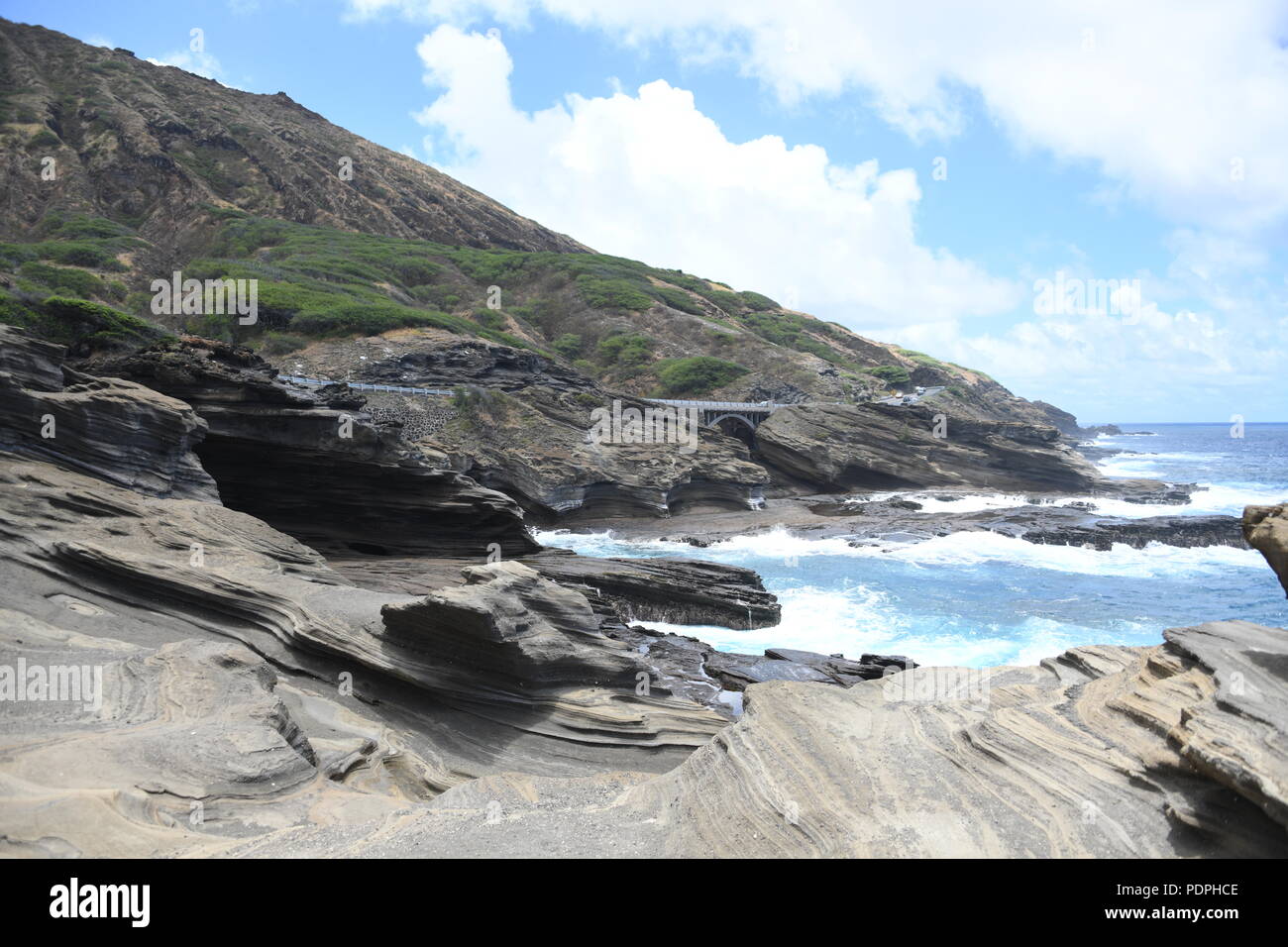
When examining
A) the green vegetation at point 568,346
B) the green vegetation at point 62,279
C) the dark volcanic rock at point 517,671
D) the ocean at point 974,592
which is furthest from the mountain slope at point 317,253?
the dark volcanic rock at point 517,671

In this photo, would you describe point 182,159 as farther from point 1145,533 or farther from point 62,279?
point 1145,533

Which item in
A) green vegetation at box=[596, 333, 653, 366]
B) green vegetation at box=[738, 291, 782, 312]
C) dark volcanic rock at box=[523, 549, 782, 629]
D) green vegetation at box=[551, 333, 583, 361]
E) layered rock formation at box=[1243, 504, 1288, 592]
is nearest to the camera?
layered rock formation at box=[1243, 504, 1288, 592]

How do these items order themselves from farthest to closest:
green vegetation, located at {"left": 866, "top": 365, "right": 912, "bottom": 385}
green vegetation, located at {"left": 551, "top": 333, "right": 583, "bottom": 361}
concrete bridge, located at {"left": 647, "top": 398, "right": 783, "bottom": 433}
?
green vegetation, located at {"left": 866, "top": 365, "right": 912, "bottom": 385} → green vegetation, located at {"left": 551, "top": 333, "right": 583, "bottom": 361} → concrete bridge, located at {"left": 647, "top": 398, "right": 783, "bottom": 433}

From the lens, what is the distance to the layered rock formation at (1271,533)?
6730mm

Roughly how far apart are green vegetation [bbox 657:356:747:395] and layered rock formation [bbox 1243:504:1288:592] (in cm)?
5692

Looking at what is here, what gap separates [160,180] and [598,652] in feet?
253

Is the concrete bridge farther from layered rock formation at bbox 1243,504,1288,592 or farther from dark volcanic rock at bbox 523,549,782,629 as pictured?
layered rock formation at bbox 1243,504,1288,592

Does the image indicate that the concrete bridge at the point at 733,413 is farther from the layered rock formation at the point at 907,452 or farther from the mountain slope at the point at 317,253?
the mountain slope at the point at 317,253

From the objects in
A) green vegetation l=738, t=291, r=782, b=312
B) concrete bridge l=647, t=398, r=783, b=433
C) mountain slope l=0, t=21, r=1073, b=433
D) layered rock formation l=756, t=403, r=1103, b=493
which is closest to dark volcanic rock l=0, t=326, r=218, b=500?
mountain slope l=0, t=21, r=1073, b=433

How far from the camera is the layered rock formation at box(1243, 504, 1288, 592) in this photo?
22.1 feet

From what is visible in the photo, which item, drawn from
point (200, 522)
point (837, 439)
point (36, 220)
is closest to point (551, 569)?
point (200, 522)

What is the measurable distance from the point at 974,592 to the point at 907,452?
91.1 ft
